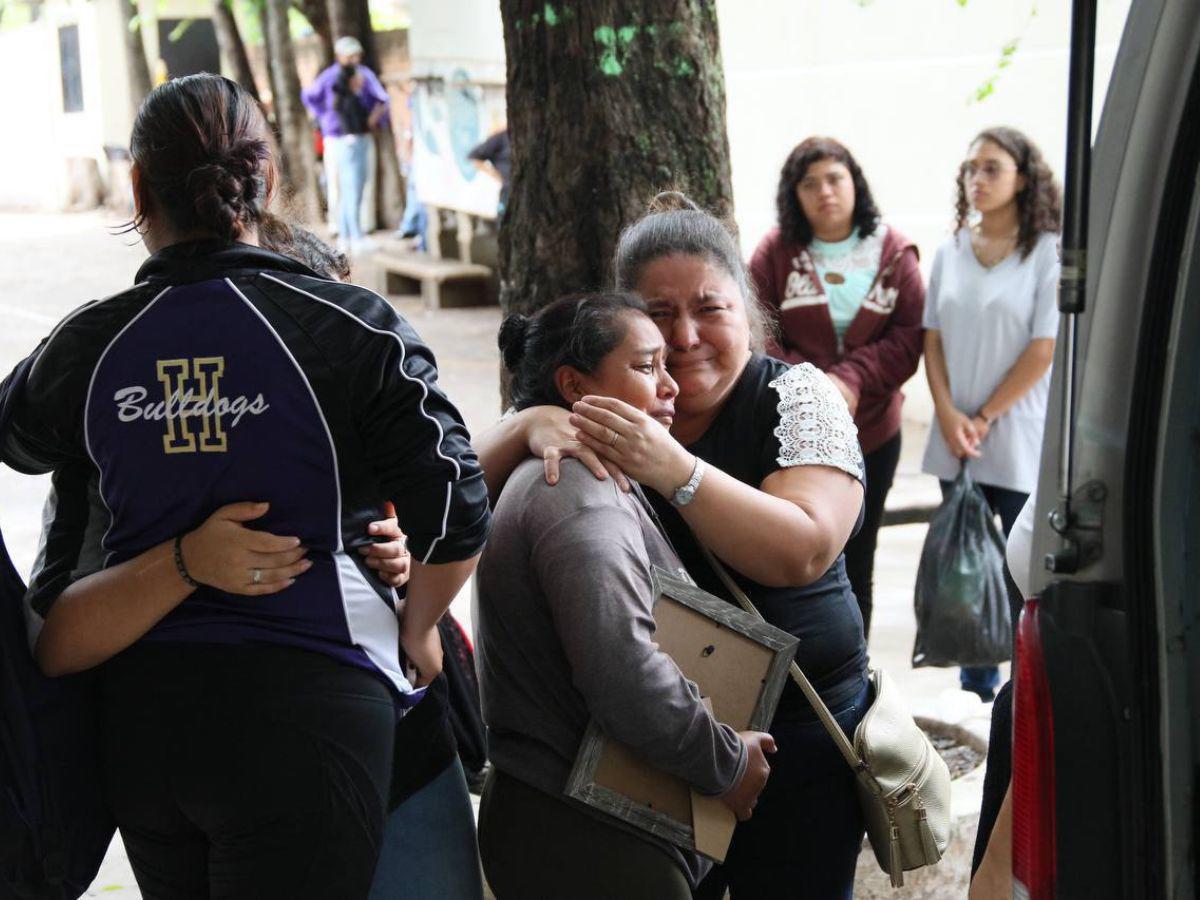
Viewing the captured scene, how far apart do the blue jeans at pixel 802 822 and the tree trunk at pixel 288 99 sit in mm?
15636

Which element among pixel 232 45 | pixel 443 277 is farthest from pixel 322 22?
pixel 443 277

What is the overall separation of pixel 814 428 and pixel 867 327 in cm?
268

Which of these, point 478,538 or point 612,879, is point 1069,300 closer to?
point 478,538

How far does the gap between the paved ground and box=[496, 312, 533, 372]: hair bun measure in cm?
67

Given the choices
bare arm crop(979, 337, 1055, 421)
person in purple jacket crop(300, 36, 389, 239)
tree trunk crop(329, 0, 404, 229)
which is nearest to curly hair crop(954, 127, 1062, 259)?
bare arm crop(979, 337, 1055, 421)

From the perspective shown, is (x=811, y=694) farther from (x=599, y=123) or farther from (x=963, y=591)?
(x=963, y=591)

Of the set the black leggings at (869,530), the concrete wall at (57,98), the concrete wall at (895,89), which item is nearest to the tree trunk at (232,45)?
the concrete wall at (57,98)

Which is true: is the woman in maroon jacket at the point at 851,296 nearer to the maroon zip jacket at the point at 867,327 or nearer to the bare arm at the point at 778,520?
the maroon zip jacket at the point at 867,327

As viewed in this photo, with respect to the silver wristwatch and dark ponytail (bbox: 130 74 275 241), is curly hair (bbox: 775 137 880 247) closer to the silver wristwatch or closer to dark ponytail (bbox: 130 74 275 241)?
the silver wristwatch

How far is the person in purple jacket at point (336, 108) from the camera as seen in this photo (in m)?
16.5

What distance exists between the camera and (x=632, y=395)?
253 centimetres

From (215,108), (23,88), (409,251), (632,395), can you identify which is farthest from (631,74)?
(23,88)

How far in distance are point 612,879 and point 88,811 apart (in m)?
0.82

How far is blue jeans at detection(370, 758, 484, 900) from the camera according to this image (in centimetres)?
245
